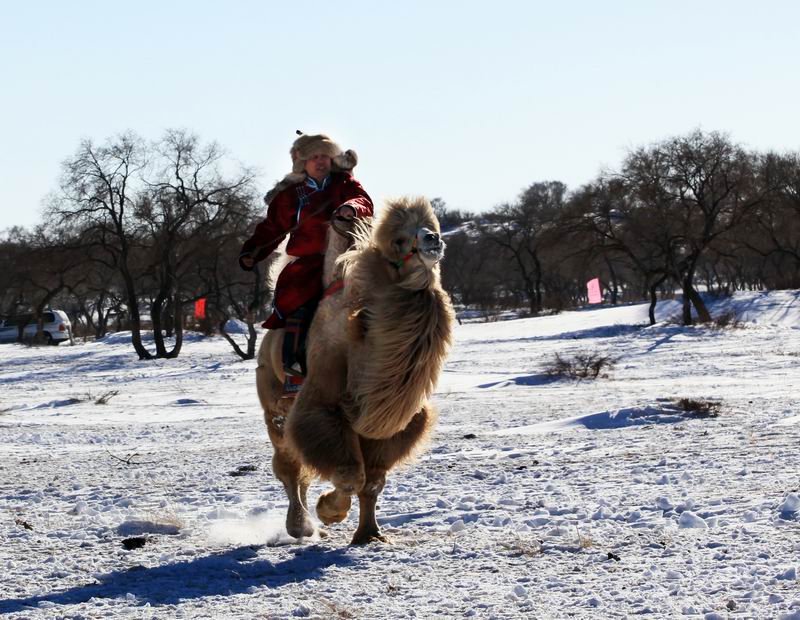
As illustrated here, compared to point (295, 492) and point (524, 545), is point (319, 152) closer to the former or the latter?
point (295, 492)

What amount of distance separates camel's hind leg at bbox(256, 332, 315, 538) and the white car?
49046 mm

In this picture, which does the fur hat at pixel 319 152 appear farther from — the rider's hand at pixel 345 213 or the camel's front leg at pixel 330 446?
the camel's front leg at pixel 330 446

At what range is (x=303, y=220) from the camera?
6.39 meters

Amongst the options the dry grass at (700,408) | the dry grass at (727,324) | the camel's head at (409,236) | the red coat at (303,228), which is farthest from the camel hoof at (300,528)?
the dry grass at (727,324)

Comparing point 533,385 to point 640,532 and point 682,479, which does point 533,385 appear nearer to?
point 682,479

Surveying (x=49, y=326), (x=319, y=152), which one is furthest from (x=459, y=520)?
(x=49, y=326)

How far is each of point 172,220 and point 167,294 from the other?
12.5ft

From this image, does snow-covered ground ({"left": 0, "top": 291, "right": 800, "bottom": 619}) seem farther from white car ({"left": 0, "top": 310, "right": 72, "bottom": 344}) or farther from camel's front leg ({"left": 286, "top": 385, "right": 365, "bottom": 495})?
white car ({"left": 0, "top": 310, "right": 72, "bottom": 344})

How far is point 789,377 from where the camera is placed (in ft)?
55.8

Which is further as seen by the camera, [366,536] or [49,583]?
[366,536]

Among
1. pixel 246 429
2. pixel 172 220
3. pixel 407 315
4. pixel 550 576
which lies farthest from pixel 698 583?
pixel 172 220

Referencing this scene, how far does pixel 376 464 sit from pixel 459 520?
584 millimetres

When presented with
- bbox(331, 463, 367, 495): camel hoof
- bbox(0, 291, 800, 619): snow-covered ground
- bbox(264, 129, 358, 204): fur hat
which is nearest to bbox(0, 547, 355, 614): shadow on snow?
bbox(0, 291, 800, 619): snow-covered ground

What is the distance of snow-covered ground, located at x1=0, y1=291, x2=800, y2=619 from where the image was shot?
4277 mm
